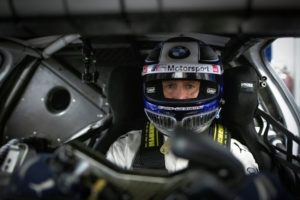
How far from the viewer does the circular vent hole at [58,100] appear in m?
2.06

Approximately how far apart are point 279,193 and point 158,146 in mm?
895

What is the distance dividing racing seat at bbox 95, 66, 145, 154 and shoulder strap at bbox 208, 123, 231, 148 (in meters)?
0.31

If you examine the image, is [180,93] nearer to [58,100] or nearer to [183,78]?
[183,78]

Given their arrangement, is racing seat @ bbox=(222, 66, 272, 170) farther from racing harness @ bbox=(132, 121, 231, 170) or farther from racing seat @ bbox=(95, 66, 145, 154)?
racing seat @ bbox=(95, 66, 145, 154)

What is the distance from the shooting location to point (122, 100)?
5.32ft

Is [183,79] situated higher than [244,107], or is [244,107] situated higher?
[183,79]

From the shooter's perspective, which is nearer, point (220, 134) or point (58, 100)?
point (220, 134)

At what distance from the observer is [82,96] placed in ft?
6.81

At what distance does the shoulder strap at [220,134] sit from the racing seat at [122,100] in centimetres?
31

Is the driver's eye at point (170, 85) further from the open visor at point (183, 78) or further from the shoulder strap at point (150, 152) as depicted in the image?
the shoulder strap at point (150, 152)

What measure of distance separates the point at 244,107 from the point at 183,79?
245 mm

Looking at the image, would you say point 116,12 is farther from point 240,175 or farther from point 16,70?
point 16,70

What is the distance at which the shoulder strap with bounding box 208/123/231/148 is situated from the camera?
1535mm

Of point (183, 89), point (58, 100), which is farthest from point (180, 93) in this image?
point (58, 100)
